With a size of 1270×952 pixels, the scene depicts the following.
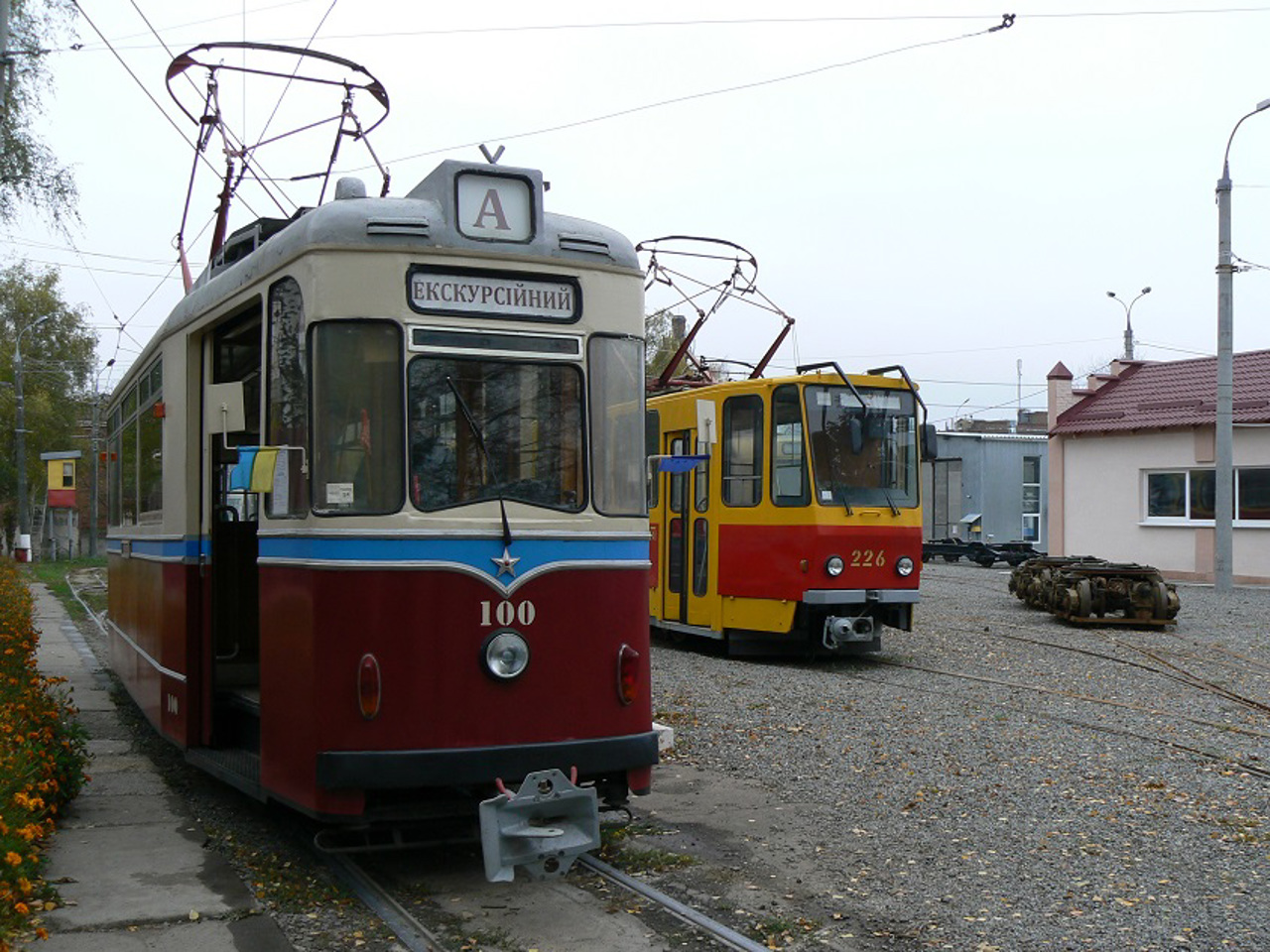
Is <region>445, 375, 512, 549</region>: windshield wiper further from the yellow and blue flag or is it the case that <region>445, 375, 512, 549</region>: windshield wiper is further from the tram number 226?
the yellow and blue flag

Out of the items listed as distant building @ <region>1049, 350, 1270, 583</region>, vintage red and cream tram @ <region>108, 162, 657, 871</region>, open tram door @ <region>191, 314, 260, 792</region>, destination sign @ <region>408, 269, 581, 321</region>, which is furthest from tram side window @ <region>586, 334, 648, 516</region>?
distant building @ <region>1049, 350, 1270, 583</region>

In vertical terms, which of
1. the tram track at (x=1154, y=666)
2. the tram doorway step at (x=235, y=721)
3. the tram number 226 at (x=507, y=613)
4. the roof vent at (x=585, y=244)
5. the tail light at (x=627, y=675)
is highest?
the roof vent at (x=585, y=244)

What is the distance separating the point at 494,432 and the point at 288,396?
37.7 inches

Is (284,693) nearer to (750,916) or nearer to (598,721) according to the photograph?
(598,721)

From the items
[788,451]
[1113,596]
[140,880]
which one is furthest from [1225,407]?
[140,880]

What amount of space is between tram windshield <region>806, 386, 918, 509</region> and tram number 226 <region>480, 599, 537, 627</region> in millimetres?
7784

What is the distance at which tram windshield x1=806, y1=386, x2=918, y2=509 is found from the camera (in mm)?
13438

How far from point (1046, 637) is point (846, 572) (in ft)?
14.3

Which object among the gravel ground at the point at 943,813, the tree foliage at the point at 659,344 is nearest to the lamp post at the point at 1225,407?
the gravel ground at the point at 943,813

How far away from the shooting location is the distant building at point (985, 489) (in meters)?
37.3

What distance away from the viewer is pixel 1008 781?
8.12 metres

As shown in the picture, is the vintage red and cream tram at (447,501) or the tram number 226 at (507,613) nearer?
the vintage red and cream tram at (447,501)

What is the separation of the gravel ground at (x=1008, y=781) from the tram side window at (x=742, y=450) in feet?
5.97

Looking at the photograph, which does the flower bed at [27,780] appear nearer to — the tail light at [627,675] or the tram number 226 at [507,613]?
the tram number 226 at [507,613]
